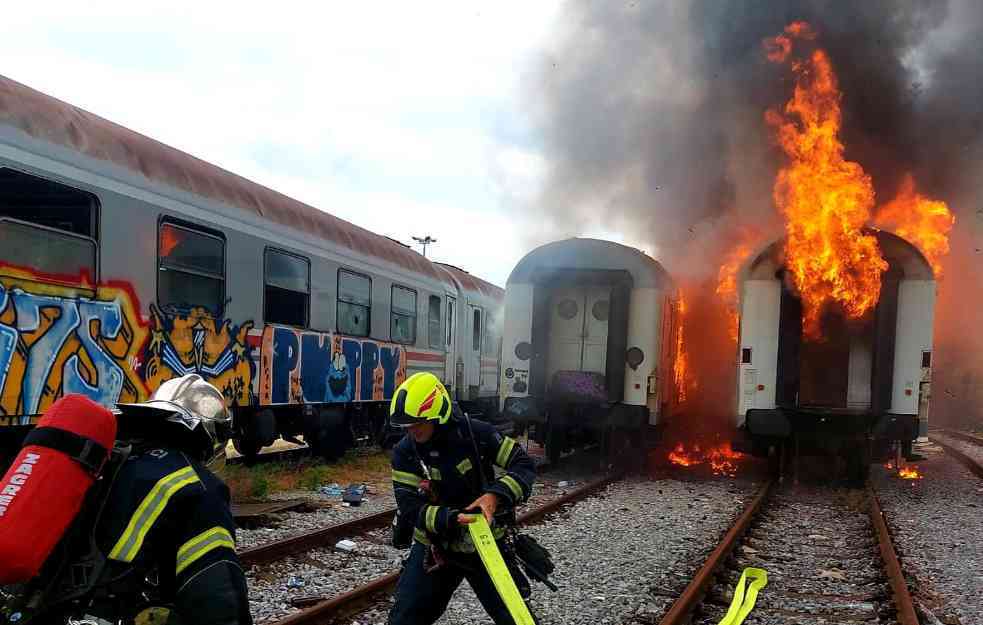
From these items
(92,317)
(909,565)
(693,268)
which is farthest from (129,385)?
(693,268)

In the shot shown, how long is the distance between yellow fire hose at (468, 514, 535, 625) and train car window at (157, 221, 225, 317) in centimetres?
593

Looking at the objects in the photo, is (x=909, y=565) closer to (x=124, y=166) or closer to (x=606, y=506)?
(x=606, y=506)

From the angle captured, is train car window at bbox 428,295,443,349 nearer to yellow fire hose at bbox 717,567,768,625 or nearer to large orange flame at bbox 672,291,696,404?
large orange flame at bbox 672,291,696,404

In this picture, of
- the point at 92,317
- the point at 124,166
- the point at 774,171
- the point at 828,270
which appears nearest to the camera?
the point at 92,317

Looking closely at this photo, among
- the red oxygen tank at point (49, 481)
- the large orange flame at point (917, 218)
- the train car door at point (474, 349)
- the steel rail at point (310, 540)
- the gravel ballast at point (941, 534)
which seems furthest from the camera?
the train car door at point (474, 349)

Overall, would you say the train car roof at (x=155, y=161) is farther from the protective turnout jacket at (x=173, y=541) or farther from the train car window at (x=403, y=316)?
the protective turnout jacket at (x=173, y=541)

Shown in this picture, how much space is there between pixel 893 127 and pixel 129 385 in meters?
18.0

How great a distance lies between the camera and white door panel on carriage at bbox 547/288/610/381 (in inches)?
508

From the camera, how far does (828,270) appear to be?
1149 cm

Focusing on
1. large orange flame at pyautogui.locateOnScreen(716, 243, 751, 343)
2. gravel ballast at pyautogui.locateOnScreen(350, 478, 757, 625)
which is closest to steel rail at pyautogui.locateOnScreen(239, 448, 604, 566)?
gravel ballast at pyautogui.locateOnScreen(350, 478, 757, 625)

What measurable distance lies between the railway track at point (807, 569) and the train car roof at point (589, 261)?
3.68 m

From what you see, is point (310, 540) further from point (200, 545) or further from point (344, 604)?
point (200, 545)

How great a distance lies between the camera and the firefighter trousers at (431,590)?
361 centimetres

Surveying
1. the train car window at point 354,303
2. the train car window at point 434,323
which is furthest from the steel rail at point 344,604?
the train car window at point 434,323
